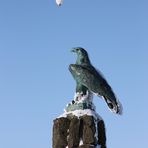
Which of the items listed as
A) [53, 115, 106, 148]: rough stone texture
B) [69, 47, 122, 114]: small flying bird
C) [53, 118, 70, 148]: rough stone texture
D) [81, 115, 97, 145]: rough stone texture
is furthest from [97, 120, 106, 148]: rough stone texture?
[53, 118, 70, 148]: rough stone texture

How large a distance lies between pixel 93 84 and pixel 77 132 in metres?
1.12

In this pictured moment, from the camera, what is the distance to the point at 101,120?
1103cm

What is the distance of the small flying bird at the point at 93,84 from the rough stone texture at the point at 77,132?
512mm

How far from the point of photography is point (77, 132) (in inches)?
421

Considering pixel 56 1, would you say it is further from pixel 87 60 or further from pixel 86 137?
pixel 86 137

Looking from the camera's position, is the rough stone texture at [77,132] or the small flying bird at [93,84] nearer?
the rough stone texture at [77,132]

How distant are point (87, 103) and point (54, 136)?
3.20ft

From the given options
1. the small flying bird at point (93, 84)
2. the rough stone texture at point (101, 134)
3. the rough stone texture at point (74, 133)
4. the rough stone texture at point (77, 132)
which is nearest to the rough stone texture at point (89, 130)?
the rough stone texture at point (77, 132)

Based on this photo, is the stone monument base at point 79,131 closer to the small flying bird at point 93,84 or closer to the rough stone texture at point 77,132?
the rough stone texture at point 77,132

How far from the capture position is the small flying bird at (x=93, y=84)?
1116 cm

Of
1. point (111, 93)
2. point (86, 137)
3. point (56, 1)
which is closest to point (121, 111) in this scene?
point (111, 93)

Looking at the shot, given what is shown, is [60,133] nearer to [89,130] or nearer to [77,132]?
[77,132]

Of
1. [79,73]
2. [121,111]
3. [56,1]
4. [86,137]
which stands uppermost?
[56,1]

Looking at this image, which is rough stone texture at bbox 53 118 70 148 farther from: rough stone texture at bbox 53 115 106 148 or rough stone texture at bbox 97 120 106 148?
rough stone texture at bbox 97 120 106 148
